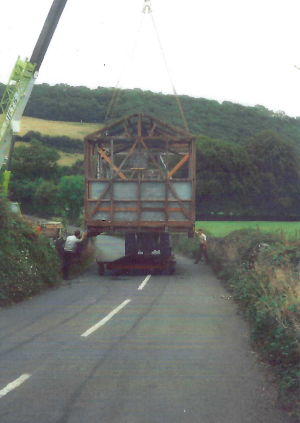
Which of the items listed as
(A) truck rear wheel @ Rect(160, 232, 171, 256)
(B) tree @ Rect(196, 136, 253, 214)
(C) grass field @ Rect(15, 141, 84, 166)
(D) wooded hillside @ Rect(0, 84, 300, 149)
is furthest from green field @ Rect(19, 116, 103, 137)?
(A) truck rear wheel @ Rect(160, 232, 171, 256)

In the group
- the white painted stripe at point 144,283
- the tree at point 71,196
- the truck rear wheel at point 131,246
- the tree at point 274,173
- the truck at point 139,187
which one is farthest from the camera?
the tree at point 274,173

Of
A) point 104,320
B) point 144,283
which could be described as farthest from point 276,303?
point 144,283

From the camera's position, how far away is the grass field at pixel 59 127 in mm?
72688

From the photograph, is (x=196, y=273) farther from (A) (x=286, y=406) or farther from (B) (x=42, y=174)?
(B) (x=42, y=174)

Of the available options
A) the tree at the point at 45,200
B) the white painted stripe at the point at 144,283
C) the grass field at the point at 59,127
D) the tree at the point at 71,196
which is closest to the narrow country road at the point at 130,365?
the white painted stripe at the point at 144,283

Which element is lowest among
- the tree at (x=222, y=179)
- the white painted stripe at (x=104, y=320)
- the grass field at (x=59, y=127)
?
the white painted stripe at (x=104, y=320)

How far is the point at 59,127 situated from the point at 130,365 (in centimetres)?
6896

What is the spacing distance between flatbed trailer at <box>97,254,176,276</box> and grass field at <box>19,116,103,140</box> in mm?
52733

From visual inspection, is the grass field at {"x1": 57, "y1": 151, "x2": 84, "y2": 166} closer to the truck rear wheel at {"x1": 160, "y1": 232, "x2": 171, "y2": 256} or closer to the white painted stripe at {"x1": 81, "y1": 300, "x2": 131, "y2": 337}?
the truck rear wheel at {"x1": 160, "y1": 232, "x2": 171, "y2": 256}

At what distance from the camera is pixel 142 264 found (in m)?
20.3

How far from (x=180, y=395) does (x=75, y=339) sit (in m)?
3.24

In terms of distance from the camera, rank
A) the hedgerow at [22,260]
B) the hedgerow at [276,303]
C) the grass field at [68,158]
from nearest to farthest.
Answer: the hedgerow at [276,303] < the hedgerow at [22,260] < the grass field at [68,158]

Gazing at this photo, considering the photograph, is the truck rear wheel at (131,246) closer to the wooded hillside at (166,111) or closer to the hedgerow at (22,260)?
the hedgerow at (22,260)

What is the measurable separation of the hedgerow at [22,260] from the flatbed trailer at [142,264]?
2.82 m
